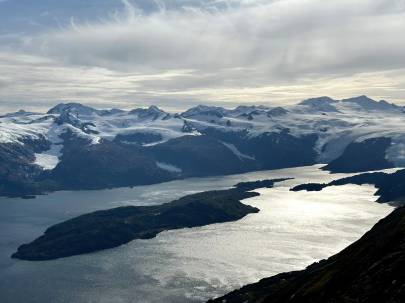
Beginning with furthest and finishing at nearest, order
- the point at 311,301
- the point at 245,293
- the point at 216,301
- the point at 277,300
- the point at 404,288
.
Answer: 1. the point at 245,293
2. the point at 216,301
3. the point at 277,300
4. the point at 311,301
5. the point at 404,288

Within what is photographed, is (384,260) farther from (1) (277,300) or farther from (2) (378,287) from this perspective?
(1) (277,300)

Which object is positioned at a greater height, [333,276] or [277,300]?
[333,276]

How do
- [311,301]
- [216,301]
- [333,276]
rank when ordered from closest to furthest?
[311,301], [333,276], [216,301]

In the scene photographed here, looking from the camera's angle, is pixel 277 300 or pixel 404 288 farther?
pixel 277 300

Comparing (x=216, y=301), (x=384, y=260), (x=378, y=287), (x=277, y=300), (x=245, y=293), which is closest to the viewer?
(x=378, y=287)

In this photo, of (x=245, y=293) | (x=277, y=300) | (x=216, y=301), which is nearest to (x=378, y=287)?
(x=277, y=300)

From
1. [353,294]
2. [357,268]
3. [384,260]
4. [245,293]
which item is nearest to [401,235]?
[357,268]

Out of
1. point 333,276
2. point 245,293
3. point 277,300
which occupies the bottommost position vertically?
point 245,293

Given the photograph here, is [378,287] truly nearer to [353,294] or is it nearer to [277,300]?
[353,294]

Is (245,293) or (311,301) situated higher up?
(311,301)
